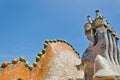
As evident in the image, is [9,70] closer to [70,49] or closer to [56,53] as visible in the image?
[56,53]

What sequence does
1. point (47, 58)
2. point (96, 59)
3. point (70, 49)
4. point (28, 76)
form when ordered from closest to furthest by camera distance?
point (96, 59)
point (28, 76)
point (47, 58)
point (70, 49)

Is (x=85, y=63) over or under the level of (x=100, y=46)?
under

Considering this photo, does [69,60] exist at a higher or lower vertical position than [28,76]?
higher

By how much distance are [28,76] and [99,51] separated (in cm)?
232

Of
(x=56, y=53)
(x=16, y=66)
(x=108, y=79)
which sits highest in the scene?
(x=56, y=53)

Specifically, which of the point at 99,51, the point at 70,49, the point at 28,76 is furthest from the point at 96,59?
the point at 70,49

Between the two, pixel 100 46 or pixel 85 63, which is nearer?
pixel 100 46

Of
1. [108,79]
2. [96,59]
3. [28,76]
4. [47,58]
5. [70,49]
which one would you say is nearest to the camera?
[108,79]

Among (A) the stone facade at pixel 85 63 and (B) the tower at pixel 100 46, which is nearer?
(A) the stone facade at pixel 85 63

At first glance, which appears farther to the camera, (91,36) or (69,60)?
(69,60)

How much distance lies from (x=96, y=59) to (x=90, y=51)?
30.3 inches

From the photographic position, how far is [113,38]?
10094 millimetres

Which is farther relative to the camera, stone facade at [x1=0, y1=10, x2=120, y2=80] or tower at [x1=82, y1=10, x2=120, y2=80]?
tower at [x1=82, y1=10, x2=120, y2=80]

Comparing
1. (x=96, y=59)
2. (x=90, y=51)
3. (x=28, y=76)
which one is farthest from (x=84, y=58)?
(x=28, y=76)
